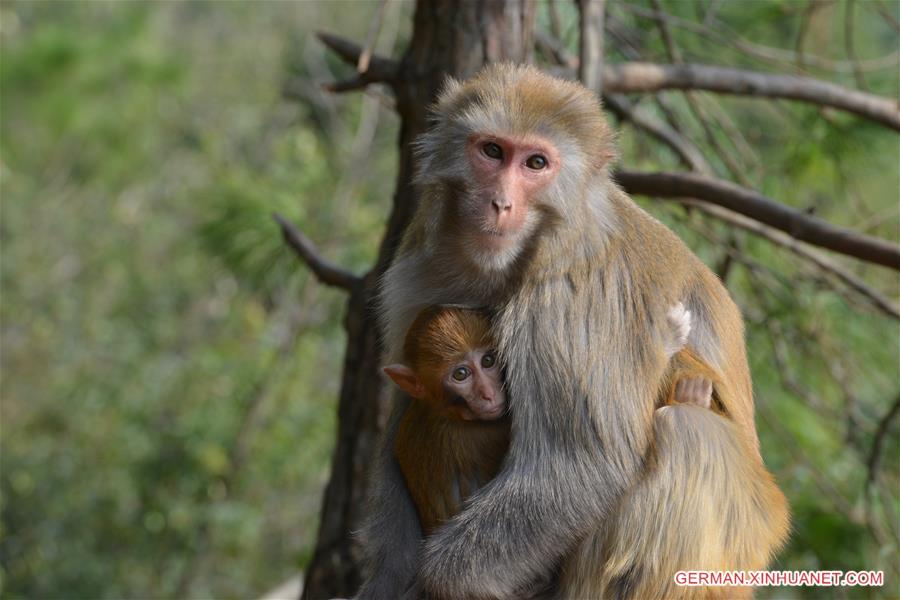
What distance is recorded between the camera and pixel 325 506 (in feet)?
15.2

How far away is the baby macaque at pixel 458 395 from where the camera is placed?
3.12 m

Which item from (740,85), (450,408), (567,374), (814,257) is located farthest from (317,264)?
(814,257)

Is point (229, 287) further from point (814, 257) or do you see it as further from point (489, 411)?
point (489, 411)

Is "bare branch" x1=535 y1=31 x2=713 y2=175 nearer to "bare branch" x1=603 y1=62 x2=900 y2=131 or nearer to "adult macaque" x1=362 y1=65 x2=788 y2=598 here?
"bare branch" x1=603 y1=62 x2=900 y2=131

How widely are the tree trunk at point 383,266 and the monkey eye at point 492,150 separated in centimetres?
99

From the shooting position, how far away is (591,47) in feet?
14.0

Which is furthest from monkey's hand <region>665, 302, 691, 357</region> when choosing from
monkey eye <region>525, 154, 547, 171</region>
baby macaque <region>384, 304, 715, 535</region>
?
monkey eye <region>525, 154, 547, 171</region>

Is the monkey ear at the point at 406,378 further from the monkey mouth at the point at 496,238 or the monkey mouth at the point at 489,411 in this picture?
the monkey mouth at the point at 496,238

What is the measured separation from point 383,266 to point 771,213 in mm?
1492

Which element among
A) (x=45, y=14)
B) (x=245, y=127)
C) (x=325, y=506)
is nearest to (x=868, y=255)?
(x=325, y=506)

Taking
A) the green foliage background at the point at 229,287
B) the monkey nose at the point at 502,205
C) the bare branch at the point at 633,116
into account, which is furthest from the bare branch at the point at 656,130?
the monkey nose at the point at 502,205

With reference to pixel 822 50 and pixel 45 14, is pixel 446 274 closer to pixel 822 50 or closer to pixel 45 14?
pixel 822 50

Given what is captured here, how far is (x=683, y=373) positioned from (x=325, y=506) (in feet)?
6.75

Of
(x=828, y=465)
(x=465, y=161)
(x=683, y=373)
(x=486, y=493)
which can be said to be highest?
(x=465, y=161)
